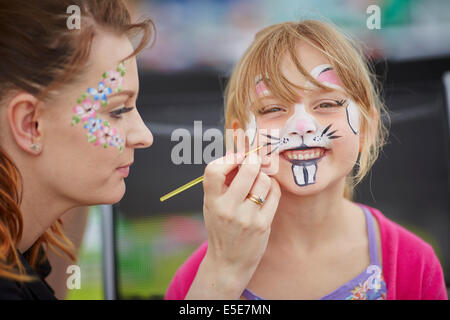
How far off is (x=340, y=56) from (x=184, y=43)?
34cm

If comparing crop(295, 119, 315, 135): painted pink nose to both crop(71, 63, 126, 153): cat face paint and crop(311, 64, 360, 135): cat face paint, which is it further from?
crop(71, 63, 126, 153): cat face paint

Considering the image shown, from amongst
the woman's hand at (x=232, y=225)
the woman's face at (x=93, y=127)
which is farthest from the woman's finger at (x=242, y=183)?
the woman's face at (x=93, y=127)

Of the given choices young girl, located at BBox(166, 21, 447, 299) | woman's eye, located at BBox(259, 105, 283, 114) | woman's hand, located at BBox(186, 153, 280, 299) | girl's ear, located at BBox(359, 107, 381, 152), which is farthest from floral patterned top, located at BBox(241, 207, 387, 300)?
woman's eye, located at BBox(259, 105, 283, 114)

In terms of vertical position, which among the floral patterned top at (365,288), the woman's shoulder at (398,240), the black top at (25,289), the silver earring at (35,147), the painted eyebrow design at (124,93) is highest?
the painted eyebrow design at (124,93)

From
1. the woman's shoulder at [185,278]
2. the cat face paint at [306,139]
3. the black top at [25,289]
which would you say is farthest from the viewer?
the woman's shoulder at [185,278]

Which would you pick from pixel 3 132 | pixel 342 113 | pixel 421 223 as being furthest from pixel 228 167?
pixel 421 223

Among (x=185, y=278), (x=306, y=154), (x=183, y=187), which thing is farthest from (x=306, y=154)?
(x=185, y=278)

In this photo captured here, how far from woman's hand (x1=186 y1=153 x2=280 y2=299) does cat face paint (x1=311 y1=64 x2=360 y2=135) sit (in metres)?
0.20

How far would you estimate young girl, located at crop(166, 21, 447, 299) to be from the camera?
0.76m

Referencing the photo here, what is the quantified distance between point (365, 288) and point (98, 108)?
0.61 m

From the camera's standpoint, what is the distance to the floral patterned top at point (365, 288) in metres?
0.84

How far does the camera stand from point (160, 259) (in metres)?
1.05

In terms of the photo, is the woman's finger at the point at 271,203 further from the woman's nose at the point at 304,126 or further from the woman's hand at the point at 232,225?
the woman's nose at the point at 304,126

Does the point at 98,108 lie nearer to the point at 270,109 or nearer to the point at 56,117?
the point at 56,117
